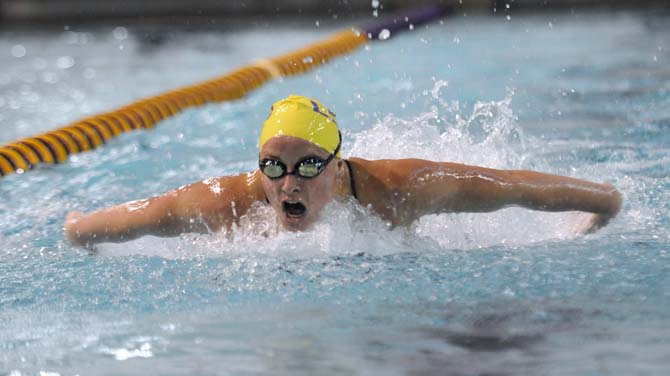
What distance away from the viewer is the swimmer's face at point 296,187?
109 inches

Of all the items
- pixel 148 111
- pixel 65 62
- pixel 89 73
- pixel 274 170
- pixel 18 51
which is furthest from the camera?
pixel 18 51

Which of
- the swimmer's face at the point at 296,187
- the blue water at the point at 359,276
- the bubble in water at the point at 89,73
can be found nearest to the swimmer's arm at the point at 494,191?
the blue water at the point at 359,276

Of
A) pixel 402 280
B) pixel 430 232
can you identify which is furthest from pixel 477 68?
pixel 402 280

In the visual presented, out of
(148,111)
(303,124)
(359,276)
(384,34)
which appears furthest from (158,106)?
(384,34)

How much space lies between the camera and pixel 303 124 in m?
2.87

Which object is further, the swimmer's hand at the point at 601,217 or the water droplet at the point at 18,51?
the water droplet at the point at 18,51

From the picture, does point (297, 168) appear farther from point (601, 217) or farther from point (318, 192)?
point (601, 217)

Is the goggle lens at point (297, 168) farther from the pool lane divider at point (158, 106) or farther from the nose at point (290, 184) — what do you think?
the pool lane divider at point (158, 106)

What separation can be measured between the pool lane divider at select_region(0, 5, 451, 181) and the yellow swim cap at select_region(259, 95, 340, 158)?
6.01ft

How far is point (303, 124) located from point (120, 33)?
11.0 metres

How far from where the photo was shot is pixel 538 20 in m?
12.2

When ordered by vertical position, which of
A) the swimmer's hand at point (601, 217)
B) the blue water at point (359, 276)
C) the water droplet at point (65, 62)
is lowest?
the blue water at point (359, 276)

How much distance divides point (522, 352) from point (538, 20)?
1061 cm

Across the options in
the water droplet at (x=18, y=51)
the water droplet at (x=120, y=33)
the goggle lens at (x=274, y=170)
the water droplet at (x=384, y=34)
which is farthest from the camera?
the water droplet at (x=120, y=33)
